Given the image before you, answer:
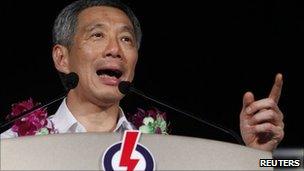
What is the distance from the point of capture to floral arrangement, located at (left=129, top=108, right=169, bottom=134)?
180 cm

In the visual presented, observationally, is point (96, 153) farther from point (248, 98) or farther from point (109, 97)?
point (109, 97)

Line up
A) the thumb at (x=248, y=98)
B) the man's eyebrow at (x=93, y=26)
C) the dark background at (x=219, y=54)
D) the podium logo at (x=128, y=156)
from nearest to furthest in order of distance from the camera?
the podium logo at (x=128, y=156)
the thumb at (x=248, y=98)
the man's eyebrow at (x=93, y=26)
the dark background at (x=219, y=54)

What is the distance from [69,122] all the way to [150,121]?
10.6 inches

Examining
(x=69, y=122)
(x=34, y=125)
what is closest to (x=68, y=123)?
(x=69, y=122)

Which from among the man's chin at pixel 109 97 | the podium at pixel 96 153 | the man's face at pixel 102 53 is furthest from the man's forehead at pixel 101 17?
the podium at pixel 96 153

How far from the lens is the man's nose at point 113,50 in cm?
173

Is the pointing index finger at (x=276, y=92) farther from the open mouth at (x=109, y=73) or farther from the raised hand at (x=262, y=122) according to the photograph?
the open mouth at (x=109, y=73)

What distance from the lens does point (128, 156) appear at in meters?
0.84

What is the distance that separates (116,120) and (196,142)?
93 centimetres

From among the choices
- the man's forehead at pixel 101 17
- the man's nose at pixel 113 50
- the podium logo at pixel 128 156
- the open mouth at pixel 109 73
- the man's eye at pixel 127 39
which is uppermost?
the man's forehead at pixel 101 17

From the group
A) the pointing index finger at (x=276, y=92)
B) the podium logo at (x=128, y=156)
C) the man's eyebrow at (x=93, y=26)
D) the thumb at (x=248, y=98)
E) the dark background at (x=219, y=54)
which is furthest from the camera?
the dark background at (x=219, y=54)

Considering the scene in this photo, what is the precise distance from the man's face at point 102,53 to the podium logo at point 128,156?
2.81 feet

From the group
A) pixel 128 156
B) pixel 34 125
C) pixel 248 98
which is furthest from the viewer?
pixel 34 125

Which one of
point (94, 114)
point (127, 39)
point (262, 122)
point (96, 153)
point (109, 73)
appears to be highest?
point (127, 39)
